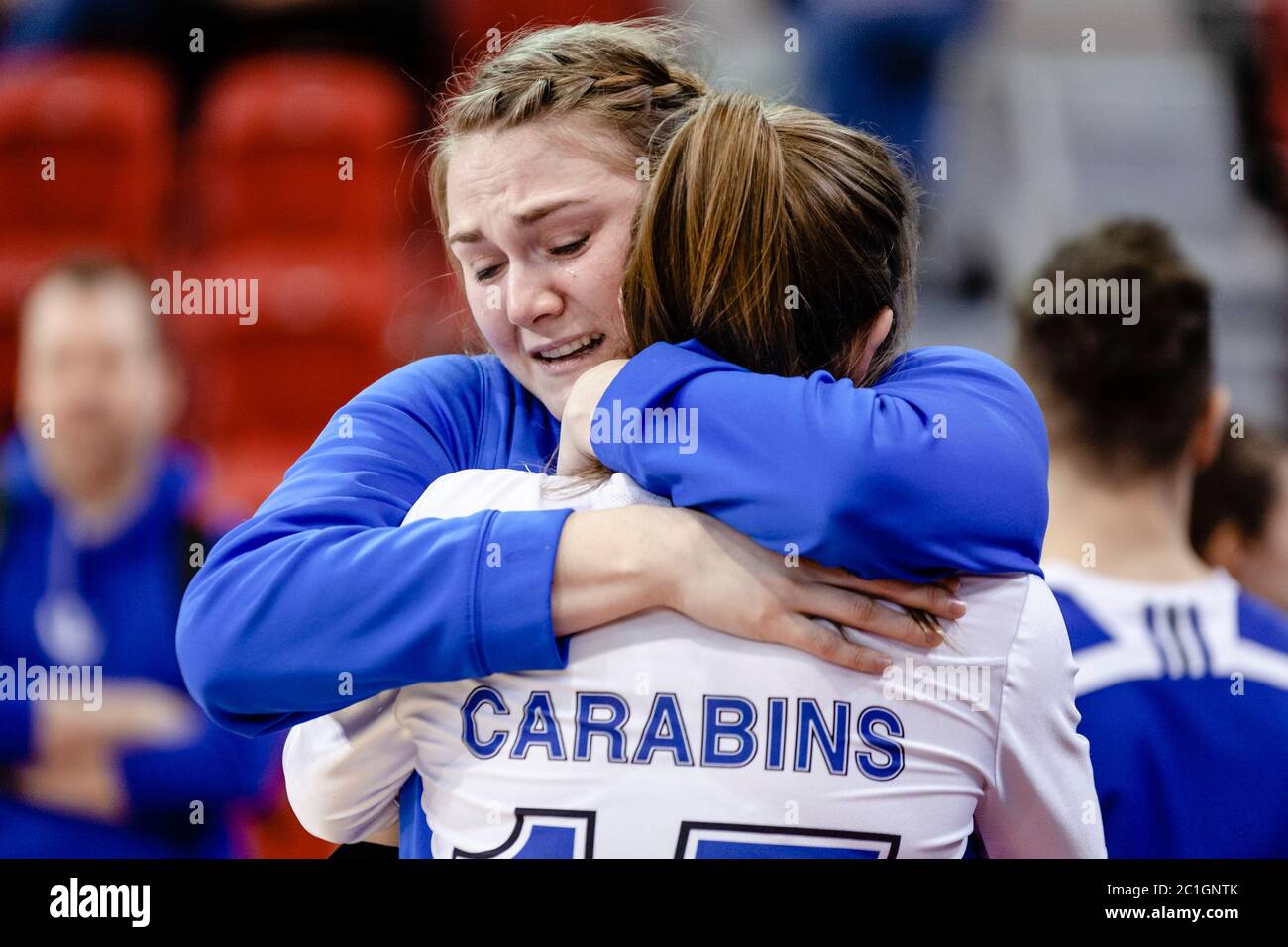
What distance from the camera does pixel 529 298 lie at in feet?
4.46

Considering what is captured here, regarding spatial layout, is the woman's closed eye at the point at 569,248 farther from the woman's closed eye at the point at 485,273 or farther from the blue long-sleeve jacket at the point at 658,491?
the blue long-sleeve jacket at the point at 658,491

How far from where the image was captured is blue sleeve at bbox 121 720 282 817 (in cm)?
274

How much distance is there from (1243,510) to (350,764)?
77.3 inches

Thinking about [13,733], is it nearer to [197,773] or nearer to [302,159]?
[197,773]

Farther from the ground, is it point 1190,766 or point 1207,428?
point 1207,428

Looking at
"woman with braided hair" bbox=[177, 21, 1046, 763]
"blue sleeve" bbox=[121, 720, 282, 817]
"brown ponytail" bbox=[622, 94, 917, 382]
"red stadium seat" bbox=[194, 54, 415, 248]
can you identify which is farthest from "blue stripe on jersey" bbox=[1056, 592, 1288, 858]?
"red stadium seat" bbox=[194, 54, 415, 248]

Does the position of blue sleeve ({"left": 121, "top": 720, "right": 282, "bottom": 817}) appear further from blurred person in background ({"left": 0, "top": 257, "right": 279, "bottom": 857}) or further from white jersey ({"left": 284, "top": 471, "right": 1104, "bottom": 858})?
white jersey ({"left": 284, "top": 471, "right": 1104, "bottom": 858})

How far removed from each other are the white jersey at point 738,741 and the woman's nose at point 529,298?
327mm

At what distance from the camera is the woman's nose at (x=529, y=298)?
4.47 feet

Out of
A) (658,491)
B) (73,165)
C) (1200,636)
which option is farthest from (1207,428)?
(73,165)

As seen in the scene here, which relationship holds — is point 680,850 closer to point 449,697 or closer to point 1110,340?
point 449,697

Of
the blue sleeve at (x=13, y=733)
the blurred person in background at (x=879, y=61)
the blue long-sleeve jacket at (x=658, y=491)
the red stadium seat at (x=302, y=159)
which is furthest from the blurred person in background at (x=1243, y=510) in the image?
the red stadium seat at (x=302, y=159)

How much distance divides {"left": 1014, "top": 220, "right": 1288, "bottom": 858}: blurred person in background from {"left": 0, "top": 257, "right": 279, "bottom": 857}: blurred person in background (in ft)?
5.53
